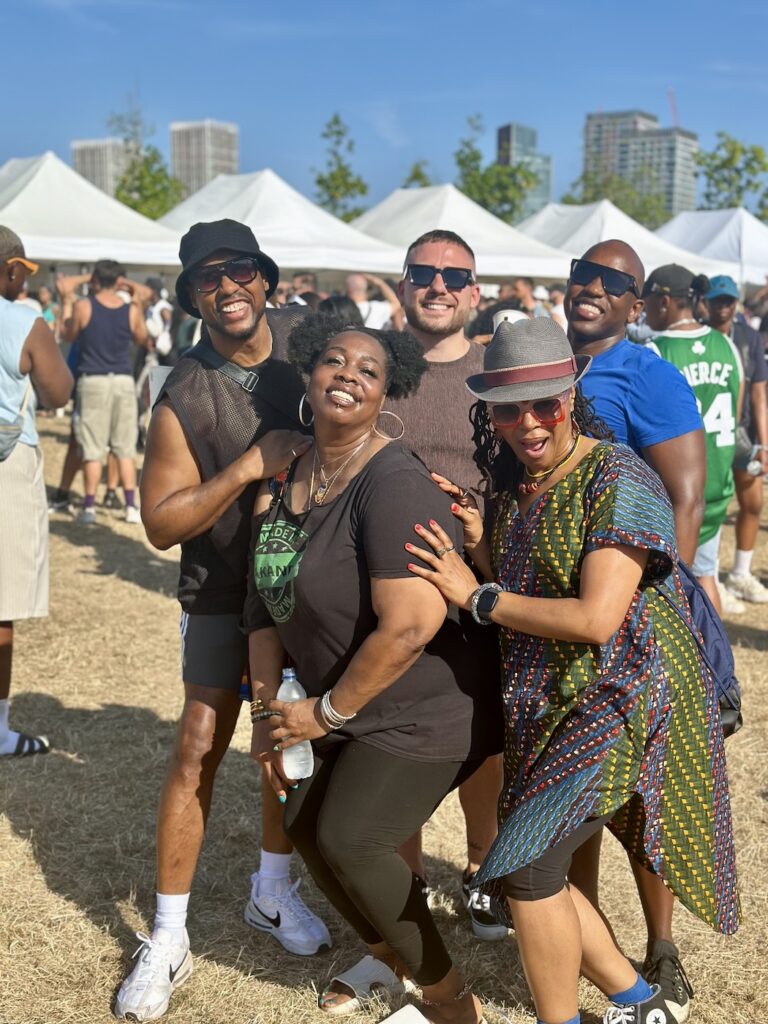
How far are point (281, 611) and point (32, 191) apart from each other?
1400cm

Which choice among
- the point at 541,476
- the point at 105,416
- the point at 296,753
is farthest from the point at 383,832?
the point at 105,416

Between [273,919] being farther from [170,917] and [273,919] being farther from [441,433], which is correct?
[441,433]

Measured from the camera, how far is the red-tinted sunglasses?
102 inches

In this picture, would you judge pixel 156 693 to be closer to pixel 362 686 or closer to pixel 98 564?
pixel 98 564

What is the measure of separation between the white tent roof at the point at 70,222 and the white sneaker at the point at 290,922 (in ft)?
38.3

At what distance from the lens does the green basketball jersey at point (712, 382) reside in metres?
5.31

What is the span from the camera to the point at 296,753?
2832 millimetres

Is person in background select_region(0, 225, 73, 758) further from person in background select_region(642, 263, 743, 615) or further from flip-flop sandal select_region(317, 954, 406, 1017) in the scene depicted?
person in background select_region(642, 263, 743, 615)

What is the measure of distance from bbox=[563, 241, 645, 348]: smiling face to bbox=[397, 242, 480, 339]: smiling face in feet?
1.16

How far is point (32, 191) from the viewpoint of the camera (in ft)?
49.8

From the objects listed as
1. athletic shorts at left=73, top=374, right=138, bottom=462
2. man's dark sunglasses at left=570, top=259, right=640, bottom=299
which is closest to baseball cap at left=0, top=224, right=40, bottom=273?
man's dark sunglasses at left=570, top=259, right=640, bottom=299

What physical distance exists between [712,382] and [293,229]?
11.6 meters

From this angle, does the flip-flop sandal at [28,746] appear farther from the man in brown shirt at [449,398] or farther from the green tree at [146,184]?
the green tree at [146,184]

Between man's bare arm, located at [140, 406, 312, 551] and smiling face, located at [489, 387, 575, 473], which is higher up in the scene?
smiling face, located at [489, 387, 575, 473]
